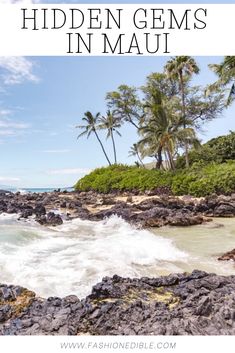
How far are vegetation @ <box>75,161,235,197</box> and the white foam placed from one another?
365 inches

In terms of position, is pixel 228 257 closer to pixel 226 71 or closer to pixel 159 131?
pixel 226 71

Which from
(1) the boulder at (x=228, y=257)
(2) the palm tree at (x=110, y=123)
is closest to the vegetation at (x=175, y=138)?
(2) the palm tree at (x=110, y=123)

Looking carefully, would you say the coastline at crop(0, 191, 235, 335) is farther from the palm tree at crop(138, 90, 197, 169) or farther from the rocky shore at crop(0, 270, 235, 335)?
the palm tree at crop(138, 90, 197, 169)

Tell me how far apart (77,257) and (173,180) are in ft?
48.0

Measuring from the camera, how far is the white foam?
201 inches

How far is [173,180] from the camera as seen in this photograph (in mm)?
20578

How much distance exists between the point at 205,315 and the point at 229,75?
16.7 metres

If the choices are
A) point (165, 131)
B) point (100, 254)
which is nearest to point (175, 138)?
point (165, 131)

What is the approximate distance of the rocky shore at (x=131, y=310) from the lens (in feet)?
10.5
